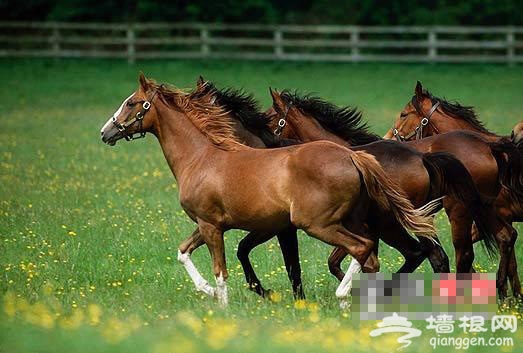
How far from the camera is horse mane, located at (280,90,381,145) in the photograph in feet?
37.0

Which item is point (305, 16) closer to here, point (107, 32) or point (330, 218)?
point (107, 32)

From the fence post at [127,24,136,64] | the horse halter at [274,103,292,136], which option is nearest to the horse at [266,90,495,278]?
the horse halter at [274,103,292,136]

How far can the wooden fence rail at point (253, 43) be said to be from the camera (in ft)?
123

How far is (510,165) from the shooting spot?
10445 millimetres

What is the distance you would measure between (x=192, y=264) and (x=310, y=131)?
88.7 inches

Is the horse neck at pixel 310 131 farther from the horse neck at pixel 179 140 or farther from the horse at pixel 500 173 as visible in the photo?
the horse neck at pixel 179 140

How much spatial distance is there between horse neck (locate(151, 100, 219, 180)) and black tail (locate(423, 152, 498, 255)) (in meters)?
1.95

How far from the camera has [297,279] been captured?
1016 cm

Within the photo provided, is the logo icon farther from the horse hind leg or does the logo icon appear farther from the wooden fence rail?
the wooden fence rail

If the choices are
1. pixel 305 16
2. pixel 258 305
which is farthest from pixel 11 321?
pixel 305 16

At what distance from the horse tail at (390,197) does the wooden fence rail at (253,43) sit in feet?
89.0

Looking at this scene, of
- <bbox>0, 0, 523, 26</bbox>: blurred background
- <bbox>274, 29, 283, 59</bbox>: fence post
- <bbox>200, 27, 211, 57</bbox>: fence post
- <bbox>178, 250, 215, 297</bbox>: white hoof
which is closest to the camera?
<bbox>178, 250, 215, 297</bbox>: white hoof

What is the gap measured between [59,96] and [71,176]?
13.8 meters

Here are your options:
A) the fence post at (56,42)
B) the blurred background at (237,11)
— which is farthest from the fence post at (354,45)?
the fence post at (56,42)
